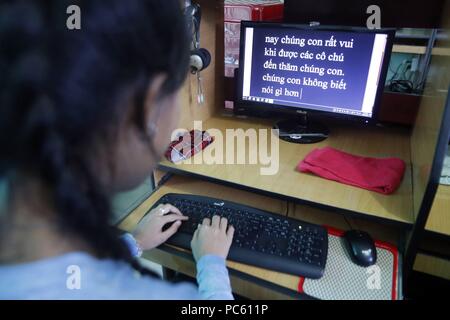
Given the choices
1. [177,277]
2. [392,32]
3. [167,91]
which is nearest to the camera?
[167,91]

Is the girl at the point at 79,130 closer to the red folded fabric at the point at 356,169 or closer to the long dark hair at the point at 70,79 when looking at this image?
the long dark hair at the point at 70,79

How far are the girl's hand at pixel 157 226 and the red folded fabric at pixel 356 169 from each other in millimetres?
377

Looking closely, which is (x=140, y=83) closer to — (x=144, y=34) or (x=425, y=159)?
(x=144, y=34)

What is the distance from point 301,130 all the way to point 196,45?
46cm

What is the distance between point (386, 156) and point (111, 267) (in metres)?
0.85

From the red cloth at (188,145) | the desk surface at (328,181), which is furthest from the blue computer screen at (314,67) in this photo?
the red cloth at (188,145)

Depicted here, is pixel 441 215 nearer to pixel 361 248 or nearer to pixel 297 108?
pixel 361 248

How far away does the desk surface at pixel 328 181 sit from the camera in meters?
0.79

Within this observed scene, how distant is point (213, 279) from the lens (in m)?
0.66

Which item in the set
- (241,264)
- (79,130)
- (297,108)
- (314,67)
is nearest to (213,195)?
(241,264)

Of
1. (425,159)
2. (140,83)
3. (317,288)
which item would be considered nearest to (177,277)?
(317,288)

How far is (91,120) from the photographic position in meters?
0.37
